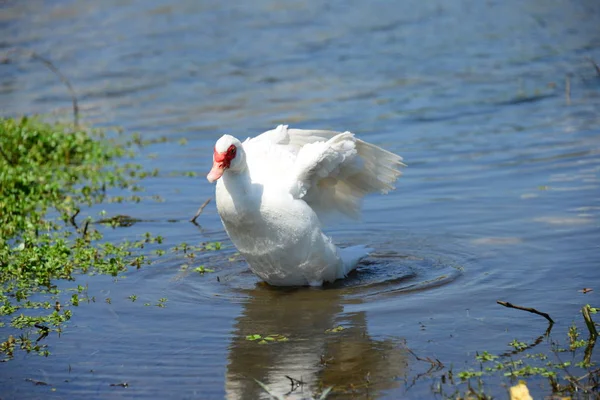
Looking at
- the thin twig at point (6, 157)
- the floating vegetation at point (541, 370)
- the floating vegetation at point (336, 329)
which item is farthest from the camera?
the thin twig at point (6, 157)

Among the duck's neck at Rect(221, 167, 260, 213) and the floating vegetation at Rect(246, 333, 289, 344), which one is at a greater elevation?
the duck's neck at Rect(221, 167, 260, 213)

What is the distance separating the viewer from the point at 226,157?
6785mm

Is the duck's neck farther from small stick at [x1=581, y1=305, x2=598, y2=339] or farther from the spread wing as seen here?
small stick at [x1=581, y1=305, x2=598, y2=339]

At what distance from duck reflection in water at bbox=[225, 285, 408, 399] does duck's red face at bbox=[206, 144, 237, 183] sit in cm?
101

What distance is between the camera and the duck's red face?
265 inches

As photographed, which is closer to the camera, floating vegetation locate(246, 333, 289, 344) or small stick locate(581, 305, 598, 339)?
small stick locate(581, 305, 598, 339)

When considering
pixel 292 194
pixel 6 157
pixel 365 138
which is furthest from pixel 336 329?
pixel 365 138

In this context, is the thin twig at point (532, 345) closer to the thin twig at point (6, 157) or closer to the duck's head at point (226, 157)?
the duck's head at point (226, 157)

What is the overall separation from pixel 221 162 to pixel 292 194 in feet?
2.40

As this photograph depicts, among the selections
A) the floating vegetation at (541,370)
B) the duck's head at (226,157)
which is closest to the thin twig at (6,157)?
the duck's head at (226,157)

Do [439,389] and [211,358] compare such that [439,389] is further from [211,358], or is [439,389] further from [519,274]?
[519,274]

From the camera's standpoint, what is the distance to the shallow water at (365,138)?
6008mm

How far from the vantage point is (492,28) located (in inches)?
711

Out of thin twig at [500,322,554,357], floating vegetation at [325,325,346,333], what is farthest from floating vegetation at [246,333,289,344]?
thin twig at [500,322,554,357]
